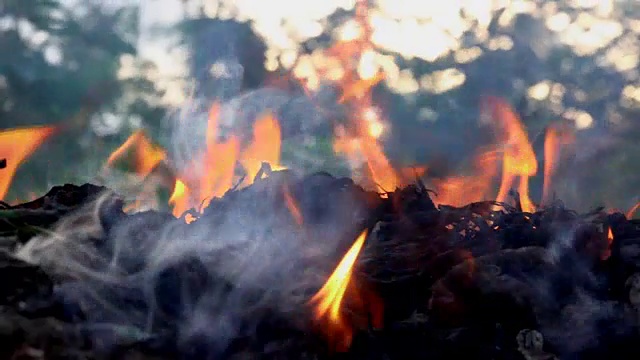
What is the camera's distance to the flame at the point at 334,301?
13.7ft

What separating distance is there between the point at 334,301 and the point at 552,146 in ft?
22.1

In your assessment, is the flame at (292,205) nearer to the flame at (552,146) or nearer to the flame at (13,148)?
the flame at (13,148)

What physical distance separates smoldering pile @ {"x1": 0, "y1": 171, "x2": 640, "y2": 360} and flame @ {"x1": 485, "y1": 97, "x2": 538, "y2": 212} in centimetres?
228

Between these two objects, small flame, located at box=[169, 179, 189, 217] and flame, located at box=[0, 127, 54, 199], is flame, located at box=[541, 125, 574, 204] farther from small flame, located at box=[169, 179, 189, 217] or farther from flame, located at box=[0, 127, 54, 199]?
flame, located at box=[0, 127, 54, 199]

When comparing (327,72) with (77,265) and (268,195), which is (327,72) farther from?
(77,265)

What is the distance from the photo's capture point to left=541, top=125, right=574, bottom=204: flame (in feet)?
29.3

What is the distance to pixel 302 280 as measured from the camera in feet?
14.7

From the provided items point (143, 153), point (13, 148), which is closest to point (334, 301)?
point (13, 148)

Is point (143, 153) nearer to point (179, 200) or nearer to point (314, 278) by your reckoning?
point (179, 200)

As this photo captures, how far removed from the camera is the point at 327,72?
10.0 meters

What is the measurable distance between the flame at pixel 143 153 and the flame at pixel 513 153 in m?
4.77

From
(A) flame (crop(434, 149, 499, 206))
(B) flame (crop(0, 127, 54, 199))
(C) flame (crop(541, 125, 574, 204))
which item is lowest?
(A) flame (crop(434, 149, 499, 206))

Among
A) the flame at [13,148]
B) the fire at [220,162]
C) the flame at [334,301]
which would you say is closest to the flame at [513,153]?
the fire at [220,162]

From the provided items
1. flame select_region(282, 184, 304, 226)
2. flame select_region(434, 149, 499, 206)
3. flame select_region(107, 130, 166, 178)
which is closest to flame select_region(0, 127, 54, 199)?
flame select_region(107, 130, 166, 178)
